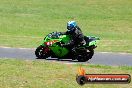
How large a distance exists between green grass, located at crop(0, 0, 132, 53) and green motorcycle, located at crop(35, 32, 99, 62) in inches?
168

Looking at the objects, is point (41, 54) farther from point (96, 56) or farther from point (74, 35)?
point (96, 56)

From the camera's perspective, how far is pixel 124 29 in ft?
125

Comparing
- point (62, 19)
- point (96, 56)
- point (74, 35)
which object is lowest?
point (96, 56)

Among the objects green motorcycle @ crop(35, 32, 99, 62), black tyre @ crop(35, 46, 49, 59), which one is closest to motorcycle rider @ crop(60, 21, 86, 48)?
green motorcycle @ crop(35, 32, 99, 62)

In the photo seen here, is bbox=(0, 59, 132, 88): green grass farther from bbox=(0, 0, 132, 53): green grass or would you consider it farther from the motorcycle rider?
bbox=(0, 0, 132, 53): green grass

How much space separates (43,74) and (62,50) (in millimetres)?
5670

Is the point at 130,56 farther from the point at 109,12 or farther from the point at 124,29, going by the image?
the point at 109,12

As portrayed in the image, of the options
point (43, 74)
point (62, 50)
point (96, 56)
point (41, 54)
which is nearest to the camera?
point (43, 74)

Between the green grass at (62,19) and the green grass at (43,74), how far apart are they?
7.47 m

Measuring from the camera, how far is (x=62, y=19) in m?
42.1

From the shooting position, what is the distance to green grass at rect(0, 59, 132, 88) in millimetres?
13453

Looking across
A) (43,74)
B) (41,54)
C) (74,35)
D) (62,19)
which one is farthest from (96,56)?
(62,19)

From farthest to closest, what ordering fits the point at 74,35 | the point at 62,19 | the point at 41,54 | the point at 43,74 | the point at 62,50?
the point at 62,19 → the point at 62,50 → the point at 41,54 → the point at 74,35 → the point at 43,74

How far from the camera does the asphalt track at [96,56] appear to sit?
19741mm
